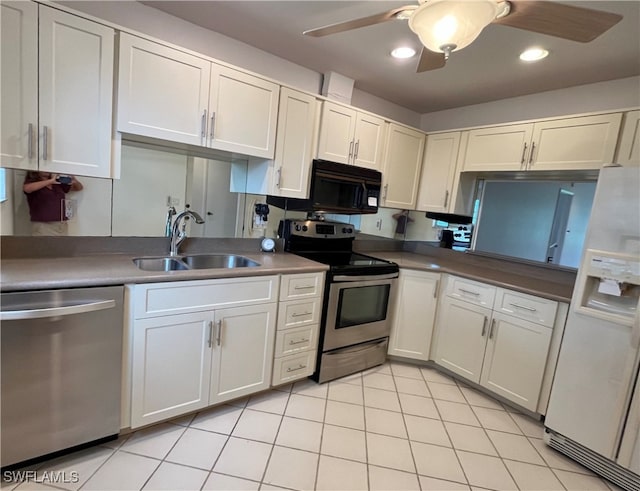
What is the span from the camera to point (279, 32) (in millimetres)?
2148

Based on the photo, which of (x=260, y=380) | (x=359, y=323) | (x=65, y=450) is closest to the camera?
(x=65, y=450)

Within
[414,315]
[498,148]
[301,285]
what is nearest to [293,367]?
[301,285]

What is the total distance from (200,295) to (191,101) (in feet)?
3.78

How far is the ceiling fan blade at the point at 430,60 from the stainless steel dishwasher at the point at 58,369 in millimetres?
1931

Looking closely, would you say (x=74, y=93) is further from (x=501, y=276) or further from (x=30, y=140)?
(x=501, y=276)

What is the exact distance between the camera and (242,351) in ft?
6.66

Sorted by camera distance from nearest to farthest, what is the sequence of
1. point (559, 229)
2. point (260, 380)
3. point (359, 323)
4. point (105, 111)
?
point (105, 111) → point (260, 380) → point (359, 323) → point (559, 229)

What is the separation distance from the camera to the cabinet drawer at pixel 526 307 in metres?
2.12

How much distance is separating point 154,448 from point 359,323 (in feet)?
5.05

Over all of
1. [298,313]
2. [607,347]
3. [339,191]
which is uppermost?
[339,191]

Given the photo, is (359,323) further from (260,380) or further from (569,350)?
(569,350)

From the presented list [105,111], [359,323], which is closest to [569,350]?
[359,323]

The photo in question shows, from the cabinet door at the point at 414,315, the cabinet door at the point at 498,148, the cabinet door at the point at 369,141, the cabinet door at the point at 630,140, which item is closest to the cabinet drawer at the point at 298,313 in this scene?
the cabinet door at the point at 414,315

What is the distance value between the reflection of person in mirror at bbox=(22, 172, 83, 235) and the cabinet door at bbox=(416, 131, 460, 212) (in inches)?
111
